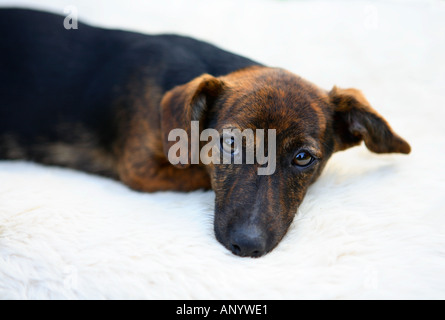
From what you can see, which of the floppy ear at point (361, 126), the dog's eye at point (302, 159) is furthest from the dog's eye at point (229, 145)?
the floppy ear at point (361, 126)

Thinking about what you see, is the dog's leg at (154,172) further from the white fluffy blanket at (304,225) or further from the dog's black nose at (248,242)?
the dog's black nose at (248,242)

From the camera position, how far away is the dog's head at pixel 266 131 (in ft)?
5.92

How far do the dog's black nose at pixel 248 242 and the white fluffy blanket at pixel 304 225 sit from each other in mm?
42

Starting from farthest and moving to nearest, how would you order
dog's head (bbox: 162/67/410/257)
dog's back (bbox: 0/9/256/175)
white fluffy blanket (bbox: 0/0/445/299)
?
dog's back (bbox: 0/9/256/175) < dog's head (bbox: 162/67/410/257) < white fluffy blanket (bbox: 0/0/445/299)

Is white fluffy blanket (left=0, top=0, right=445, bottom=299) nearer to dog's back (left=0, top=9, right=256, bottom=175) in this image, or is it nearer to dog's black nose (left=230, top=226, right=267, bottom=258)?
dog's black nose (left=230, top=226, right=267, bottom=258)

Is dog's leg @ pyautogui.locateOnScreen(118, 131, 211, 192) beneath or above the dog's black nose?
beneath

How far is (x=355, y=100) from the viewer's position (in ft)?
7.29

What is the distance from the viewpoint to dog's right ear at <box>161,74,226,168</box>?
2.09 metres

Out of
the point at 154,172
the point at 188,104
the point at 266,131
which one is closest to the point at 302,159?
the point at 266,131

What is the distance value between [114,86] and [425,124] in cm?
220
